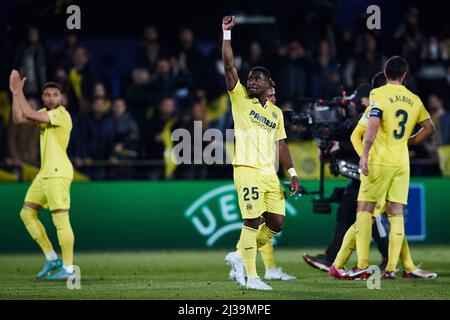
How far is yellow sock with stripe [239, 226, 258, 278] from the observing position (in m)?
11.3

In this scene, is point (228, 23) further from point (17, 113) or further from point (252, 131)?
point (17, 113)

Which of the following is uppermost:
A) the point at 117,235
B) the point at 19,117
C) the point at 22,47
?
the point at 22,47

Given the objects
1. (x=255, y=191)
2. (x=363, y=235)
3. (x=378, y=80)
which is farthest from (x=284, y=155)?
(x=378, y=80)

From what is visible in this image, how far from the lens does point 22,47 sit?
19078mm

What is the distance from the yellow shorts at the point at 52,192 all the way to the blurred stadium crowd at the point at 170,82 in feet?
15.7

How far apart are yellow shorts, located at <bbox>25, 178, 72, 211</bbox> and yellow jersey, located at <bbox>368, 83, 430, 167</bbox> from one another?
Result: 3808mm

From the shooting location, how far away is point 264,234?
1188cm

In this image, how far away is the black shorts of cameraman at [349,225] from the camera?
1373 centimetres

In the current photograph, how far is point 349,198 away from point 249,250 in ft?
9.42

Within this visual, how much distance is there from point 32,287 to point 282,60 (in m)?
8.90

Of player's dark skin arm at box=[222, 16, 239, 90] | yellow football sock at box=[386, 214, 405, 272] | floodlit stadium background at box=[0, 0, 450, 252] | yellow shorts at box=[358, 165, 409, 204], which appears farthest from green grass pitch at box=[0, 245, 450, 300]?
player's dark skin arm at box=[222, 16, 239, 90]

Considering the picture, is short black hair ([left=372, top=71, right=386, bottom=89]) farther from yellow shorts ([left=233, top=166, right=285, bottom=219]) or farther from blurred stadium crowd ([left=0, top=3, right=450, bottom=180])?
blurred stadium crowd ([left=0, top=3, right=450, bottom=180])
